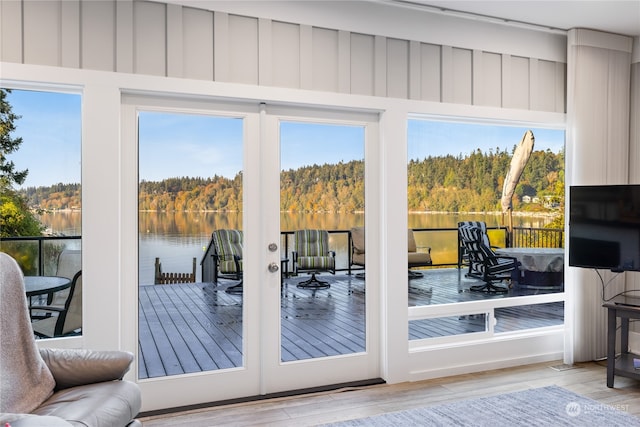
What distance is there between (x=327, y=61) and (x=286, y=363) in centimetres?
215

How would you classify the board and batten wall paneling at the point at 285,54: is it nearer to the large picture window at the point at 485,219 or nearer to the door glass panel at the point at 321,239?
the door glass panel at the point at 321,239

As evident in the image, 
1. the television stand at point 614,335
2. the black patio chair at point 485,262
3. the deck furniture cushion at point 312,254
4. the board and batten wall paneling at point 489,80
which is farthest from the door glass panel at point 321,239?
the television stand at point 614,335

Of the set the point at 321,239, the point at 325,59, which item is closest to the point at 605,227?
the point at 321,239

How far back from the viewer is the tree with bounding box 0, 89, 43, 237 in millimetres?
2980

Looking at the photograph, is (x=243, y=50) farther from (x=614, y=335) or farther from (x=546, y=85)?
(x=614, y=335)

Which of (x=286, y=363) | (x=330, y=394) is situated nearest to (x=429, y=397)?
(x=330, y=394)

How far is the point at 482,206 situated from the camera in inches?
167

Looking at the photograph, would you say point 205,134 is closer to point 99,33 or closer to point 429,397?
point 99,33

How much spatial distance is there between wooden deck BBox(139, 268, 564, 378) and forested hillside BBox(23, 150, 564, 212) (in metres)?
0.54

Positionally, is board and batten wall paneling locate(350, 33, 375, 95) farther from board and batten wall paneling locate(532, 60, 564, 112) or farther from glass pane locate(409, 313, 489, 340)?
glass pane locate(409, 313, 489, 340)

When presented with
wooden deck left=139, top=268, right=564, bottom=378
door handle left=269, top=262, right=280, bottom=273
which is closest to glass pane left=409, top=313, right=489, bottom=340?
wooden deck left=139, top=268, right=564, bottom=378

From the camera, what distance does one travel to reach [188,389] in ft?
10.9

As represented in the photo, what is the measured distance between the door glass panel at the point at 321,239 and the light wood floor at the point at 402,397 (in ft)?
1.19

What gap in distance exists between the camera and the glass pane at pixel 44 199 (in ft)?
9.86
